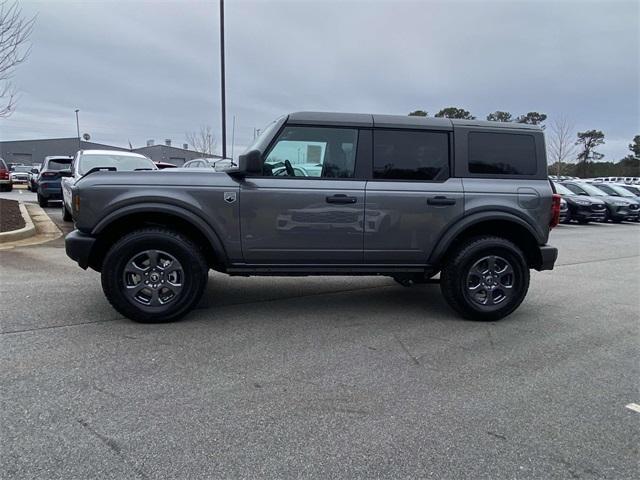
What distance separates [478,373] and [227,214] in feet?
8.45

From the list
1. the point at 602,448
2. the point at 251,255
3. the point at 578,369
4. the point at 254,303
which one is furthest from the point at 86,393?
the point at 578,369

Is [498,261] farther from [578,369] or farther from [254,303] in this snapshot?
[254,303]

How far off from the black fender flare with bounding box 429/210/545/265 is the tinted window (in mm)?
459

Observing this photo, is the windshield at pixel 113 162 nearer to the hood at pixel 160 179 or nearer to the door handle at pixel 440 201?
the hood at pixel 160 179

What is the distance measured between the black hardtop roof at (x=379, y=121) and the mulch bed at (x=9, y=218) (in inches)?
278

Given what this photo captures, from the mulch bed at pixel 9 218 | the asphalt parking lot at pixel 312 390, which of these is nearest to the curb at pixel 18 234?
the mulch bed at pixel 9 218

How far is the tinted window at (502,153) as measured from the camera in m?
4.93

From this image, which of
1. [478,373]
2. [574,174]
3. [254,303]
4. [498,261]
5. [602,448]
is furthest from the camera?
[574,174]

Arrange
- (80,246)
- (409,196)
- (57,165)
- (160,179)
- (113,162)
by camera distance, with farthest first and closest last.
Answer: (57,165)
(113,162)
(409,196)
(160,179)
(80,246)

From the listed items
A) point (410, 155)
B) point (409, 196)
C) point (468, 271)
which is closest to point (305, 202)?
point (409, 196)

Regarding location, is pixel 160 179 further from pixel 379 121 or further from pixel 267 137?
pixel 379 121

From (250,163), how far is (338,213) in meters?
0.95

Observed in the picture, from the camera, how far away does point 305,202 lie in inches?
179

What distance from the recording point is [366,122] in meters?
4.75
